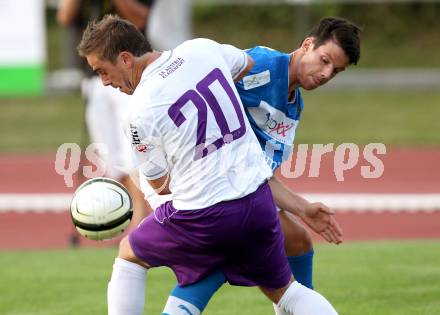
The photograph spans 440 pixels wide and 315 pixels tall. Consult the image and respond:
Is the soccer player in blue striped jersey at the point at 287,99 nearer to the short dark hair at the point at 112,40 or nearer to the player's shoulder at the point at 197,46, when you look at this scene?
the player's shoulder at the point at 197,46

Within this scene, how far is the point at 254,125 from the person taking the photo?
18.8 ft

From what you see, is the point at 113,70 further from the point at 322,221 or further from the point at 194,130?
the point at 322,221

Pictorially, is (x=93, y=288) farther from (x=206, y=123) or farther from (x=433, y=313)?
(x=206, y=123)

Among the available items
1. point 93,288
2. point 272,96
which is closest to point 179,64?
point 272,96

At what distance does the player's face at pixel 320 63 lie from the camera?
17.9 ft

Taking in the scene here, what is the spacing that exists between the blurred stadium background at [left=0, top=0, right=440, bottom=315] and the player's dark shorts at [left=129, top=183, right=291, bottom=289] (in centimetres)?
181

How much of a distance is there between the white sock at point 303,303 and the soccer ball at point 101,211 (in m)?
0.89

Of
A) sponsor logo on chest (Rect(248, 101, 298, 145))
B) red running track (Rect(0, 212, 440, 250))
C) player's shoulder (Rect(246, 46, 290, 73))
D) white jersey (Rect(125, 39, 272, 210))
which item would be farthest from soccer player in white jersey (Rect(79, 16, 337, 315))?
red running track (Rect(0, 212, 440, 250))

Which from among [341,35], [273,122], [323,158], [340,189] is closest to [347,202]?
[340,189]

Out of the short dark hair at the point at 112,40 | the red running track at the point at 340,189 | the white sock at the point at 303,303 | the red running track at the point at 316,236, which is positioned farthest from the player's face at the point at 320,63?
the red running track at the point at 316,236

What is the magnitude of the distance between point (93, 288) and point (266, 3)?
58.6ft

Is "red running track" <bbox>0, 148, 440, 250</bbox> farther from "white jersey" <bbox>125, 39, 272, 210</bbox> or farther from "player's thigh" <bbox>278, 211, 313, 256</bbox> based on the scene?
"white jersey" <bbox>125, 39, 272, 210</bbox>

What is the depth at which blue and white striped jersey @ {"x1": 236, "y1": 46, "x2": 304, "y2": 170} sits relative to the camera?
18.2ft

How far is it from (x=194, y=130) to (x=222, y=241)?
55 cm
